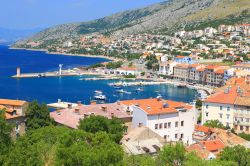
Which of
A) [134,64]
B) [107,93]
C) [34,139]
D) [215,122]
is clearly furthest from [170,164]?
[134,64]

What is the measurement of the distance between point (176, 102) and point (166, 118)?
2662mm

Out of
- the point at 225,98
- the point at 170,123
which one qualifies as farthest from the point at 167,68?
the point at 170,123

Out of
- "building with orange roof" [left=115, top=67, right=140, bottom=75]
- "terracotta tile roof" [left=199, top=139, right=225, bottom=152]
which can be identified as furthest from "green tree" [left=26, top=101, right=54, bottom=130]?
"building with orange roof" [left=115, top=67, right=140, bottom=75]

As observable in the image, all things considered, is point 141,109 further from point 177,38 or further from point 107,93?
point 177,38

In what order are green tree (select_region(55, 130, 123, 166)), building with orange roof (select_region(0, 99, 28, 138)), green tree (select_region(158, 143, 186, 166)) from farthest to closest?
building with orange roof (select_region(0, 99, 28, 138)) → green tree (select_region(158, 143, 186, 166)) → green tree (select_region(55, 130, 123, 166))

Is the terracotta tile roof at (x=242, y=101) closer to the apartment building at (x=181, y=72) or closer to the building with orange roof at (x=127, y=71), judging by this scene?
the apartment building at (x=181, y=72)

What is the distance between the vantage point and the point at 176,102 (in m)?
28.9

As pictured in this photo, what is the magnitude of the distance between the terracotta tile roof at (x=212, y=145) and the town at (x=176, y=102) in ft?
0.21

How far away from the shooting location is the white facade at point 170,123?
85.2 ft

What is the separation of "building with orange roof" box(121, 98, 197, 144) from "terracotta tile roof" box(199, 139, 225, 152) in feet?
10.1

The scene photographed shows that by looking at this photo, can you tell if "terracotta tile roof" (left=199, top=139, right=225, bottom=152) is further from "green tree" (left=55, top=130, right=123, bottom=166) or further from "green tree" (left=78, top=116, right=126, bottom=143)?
"green tree" (left=55, top=130, right=123, bottom=166)

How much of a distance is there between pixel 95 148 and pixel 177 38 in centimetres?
14344

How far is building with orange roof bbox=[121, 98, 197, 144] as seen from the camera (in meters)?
26.0

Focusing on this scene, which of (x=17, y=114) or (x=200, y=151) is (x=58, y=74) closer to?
(x=17, y=114)
